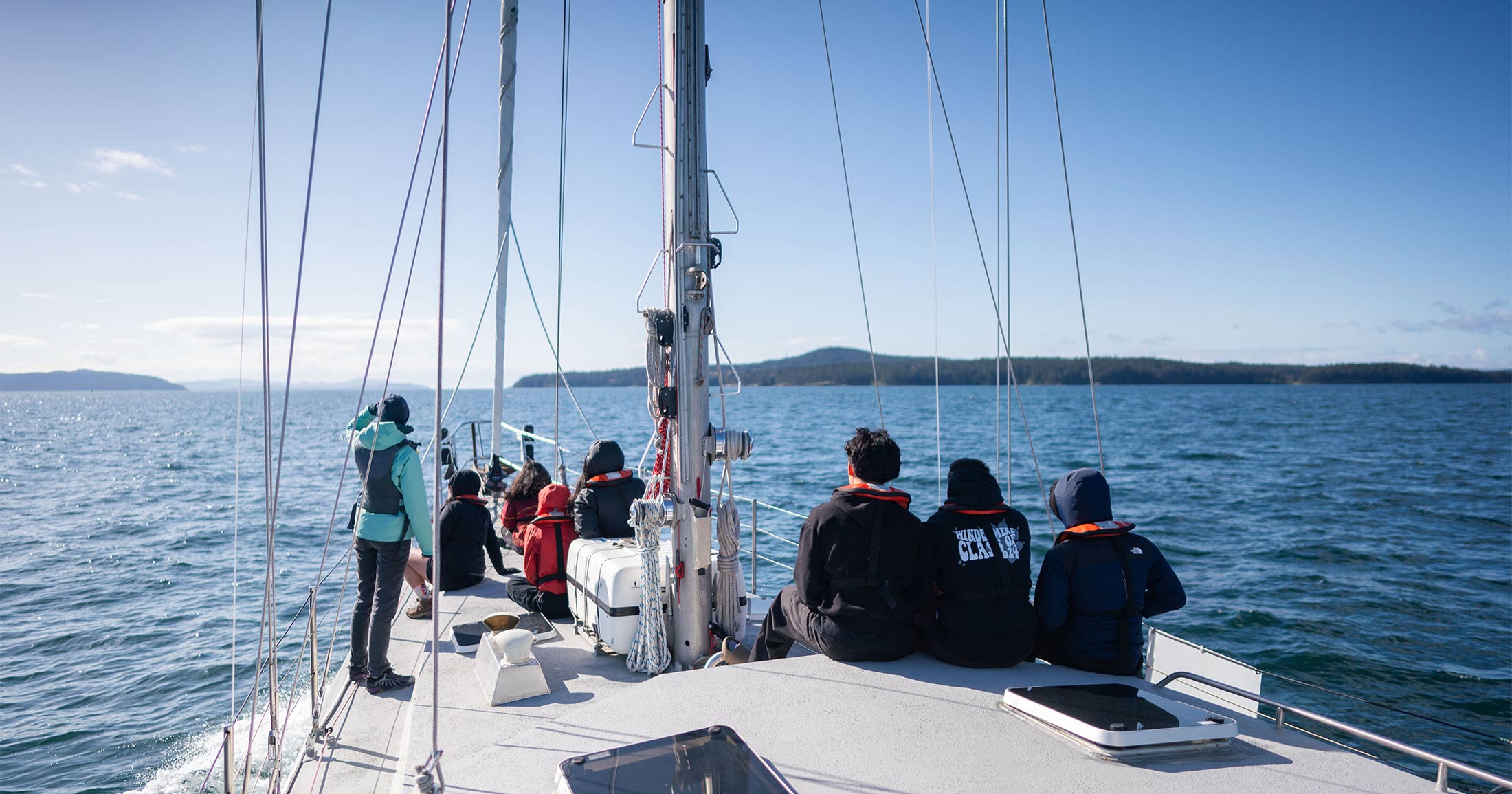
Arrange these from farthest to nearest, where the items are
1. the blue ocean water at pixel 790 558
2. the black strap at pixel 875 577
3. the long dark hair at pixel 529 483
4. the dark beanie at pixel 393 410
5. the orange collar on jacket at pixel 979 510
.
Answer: the blue ocean water at pixel 790 558 → the long dark hair at pixel 529 483 → the dark beanie at pixel 393 410 → the orange collar on jacket at pixel 979 510 → the black strap at pixel 875 577

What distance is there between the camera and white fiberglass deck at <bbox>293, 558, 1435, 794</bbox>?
2723 millimetres

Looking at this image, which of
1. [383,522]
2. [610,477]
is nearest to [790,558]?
[610,477]

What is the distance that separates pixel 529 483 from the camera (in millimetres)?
6359

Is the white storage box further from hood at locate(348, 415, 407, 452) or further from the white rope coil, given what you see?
hood at locate(348, 415, 407, 452)

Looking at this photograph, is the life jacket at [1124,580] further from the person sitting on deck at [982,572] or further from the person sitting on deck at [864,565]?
the person sitting on deck at [864,565]

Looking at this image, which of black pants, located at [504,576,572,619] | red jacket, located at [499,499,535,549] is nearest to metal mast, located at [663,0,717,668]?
black pants, located at [504,576,572,619]

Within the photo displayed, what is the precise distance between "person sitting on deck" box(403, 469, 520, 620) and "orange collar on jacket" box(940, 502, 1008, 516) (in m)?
3.65

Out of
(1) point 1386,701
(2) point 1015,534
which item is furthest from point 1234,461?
(2) point 1015,534

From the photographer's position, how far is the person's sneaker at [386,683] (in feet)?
15.2

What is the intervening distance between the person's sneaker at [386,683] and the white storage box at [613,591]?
3.56ft

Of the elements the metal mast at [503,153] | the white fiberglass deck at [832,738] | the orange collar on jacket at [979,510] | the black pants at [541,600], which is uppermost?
the metal mast at [503,153]

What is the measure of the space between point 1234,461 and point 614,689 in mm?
28227

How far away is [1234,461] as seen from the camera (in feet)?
87.8

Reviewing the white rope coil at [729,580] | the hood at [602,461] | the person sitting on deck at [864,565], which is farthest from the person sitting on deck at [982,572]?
the hood at [602,461]
